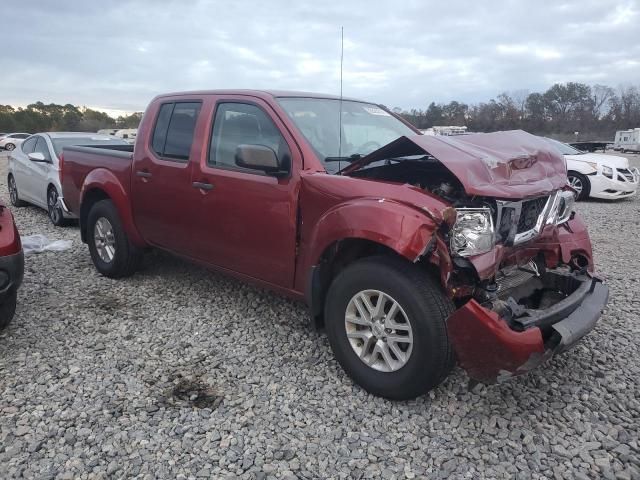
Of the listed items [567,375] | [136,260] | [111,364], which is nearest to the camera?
[567,375]

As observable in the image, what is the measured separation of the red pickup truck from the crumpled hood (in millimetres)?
12

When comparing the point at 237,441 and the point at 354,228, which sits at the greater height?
the point at 354,228

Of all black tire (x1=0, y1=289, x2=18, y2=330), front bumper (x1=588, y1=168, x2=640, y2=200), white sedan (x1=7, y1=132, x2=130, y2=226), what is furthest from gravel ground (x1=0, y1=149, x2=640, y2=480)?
front bumper (x1=588, y1=168, x2=640, y2=200)

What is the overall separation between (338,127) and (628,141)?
44.7 metres

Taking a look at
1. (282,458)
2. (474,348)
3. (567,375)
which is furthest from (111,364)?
(567,375)

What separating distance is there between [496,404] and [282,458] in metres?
1.35

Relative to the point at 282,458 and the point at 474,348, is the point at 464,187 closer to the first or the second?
the point at 474,348

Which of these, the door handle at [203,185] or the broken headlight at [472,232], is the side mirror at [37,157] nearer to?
the door handle at [203,185]

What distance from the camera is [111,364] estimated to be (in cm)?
363

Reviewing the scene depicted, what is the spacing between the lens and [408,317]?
9.45 ft

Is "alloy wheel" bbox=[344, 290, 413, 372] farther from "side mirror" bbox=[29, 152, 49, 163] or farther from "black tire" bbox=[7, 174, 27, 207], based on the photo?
"black tire" bbox=[7, 174, 27, 207]

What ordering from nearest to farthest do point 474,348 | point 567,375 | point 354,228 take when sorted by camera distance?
1. point 474,348
2. point 354,228
3. point 567,375

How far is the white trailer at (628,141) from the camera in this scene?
39.4 m

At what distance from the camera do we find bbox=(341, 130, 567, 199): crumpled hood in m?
2.85
